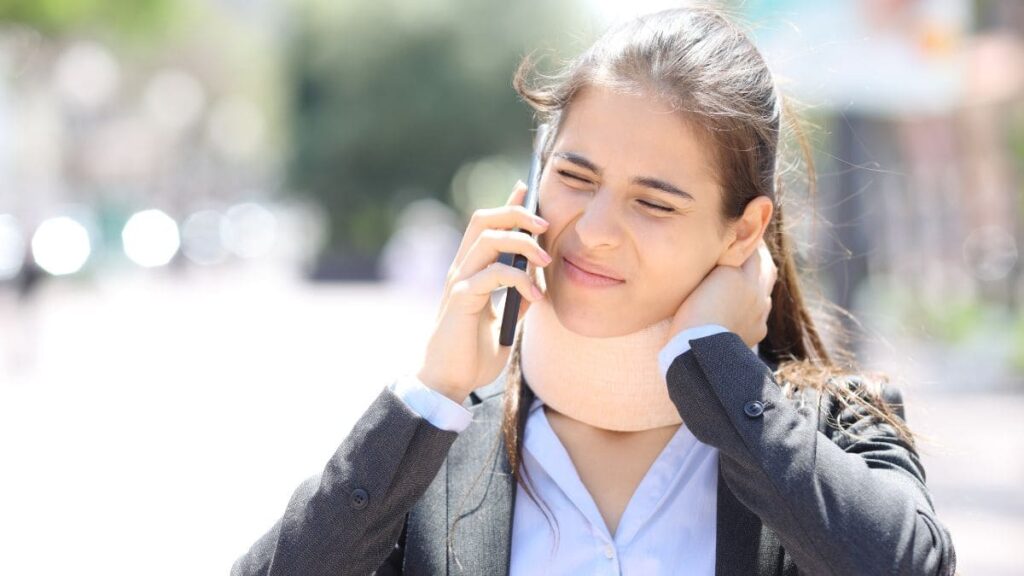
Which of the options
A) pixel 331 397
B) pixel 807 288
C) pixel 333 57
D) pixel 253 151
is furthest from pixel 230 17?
pixel 807 288

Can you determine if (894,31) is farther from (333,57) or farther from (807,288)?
(333,57)

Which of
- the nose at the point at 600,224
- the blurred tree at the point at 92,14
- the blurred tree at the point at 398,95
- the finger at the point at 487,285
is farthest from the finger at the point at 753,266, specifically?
the blurred tree at the point at 398,95

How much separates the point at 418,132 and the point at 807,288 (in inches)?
989

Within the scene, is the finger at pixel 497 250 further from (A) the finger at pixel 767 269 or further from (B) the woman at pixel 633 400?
(A) the finger at pixel 767 269

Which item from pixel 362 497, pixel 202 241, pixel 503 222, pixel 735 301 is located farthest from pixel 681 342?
pixel 202 241

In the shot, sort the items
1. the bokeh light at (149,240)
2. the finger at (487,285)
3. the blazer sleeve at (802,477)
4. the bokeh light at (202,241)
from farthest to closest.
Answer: the bokeh light at (202,241), the bokeh light at (149,240), the finger at (487,285), the blazer sleeve at (802,477)

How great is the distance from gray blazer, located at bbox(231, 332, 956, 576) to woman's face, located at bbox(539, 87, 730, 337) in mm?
160

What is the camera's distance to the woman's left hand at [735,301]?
216 centimetres

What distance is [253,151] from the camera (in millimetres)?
69812

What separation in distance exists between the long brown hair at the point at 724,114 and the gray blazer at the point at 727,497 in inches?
2.8

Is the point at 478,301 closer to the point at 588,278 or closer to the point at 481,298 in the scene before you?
the point at 481,298

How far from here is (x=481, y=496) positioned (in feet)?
7.26

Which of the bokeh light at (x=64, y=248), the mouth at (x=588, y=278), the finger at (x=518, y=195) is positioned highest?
the finger at (x=518, y=195)

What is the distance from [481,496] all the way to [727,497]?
0.41 metres
